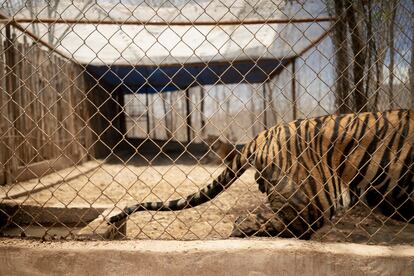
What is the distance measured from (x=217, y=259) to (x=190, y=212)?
2581mm

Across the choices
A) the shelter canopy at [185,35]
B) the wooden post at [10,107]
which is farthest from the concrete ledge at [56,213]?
the shelter canopy at [185,35]

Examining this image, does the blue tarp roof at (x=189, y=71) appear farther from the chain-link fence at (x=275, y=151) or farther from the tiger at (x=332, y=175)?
the tiger at (x=332, y=175)

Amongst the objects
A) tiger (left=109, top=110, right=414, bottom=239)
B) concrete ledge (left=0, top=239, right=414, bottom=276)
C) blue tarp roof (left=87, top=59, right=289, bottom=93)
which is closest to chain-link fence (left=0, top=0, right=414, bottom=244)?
tiger (left=109, top=110, right=414, bottom=239)

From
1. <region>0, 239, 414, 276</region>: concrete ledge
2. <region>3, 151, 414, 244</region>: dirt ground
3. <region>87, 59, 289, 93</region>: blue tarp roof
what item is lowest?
<region>3, 151, 414, 244</region>: dirt ground

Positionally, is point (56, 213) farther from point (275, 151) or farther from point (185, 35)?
point (185, 35)

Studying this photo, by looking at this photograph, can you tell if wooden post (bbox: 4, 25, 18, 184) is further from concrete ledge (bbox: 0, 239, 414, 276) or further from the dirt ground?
concrete ledge (bbox: 0, 239, 414, 276)

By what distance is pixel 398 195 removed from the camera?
2.79 meters

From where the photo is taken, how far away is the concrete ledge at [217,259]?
5.97 feet

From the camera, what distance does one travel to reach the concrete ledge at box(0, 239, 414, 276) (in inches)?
71.6

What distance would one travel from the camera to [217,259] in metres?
1.84

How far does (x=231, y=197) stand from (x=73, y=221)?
269cm

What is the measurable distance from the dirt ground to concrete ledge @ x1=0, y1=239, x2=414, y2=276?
0.21m

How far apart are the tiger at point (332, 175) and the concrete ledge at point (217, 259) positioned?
769 millimetres

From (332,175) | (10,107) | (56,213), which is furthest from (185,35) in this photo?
(332,175)
